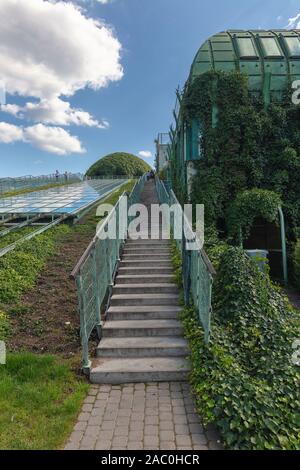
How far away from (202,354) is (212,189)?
7671 mm

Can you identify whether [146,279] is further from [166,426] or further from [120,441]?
[120,441]

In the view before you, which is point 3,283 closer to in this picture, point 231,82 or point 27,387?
point 27,387

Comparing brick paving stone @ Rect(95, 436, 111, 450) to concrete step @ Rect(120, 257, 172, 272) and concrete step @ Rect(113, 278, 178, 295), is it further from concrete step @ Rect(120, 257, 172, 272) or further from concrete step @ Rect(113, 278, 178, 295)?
concrete step @ Rect(120, 257, 172, 272)

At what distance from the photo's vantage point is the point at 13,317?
17.4 feet

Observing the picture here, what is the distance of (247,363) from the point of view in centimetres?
407

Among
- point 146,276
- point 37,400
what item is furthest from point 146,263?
point 37,400

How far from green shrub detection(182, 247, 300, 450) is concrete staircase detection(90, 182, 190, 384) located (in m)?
0.28

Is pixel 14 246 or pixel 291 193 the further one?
pixel 291 193

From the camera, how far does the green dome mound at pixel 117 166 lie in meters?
66.8

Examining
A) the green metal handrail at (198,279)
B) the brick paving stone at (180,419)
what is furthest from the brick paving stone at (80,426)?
the green metal handrail at (198,279)

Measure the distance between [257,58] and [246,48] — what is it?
74cm

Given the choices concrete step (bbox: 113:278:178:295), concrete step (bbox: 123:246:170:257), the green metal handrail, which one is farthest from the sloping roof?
concrete step (bbox: 113:278:178:295)

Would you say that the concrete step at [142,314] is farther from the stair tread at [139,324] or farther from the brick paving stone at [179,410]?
the brick paving stone at [179,410]

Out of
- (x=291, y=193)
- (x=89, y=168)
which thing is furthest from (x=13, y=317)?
(x=89, y=168)
